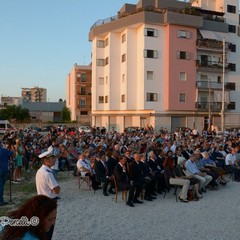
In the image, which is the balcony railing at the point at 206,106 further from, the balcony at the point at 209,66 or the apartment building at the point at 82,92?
the apartment building at the point at 82,92

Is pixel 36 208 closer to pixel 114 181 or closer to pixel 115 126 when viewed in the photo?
pixel 114 181

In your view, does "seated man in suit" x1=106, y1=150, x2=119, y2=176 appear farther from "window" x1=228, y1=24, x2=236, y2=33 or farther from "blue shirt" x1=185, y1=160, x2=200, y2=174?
"window" x1=228, y1=24, x2=236, y2=33

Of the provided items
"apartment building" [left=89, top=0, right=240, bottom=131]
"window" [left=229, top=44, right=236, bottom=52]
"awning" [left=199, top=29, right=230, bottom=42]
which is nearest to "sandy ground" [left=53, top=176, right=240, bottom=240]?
"apartment building" [left=89, top=0, right=240, bottom=131]

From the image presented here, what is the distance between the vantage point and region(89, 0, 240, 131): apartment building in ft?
122

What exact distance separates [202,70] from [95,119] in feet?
57.0

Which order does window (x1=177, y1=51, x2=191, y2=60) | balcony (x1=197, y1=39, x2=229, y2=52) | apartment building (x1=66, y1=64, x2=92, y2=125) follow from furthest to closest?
apartment building (x1=66, y1=64, x2=92, y2=125), balcony (x1=197, y1=39, x2=229, y2=52), window (x1=177, y1=51, x2=191, y2=60)

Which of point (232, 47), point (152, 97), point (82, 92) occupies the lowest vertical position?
point (152, 97)

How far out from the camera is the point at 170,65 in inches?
1475

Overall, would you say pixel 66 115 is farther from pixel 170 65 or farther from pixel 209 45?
pixel 209 45

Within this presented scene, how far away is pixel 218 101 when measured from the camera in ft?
130

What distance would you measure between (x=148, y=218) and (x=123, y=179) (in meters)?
1.68

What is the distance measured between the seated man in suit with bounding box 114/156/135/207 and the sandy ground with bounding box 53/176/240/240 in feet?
1.09

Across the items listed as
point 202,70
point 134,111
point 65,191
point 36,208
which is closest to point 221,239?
point 36,208

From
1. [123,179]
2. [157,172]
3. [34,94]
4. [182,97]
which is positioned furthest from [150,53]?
[34,94]
